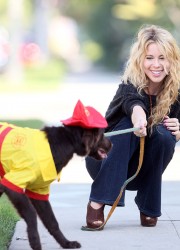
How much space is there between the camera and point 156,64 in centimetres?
693

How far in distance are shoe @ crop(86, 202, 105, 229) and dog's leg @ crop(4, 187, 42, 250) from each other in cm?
109

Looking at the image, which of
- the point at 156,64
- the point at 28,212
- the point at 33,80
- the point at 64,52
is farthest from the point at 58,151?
the point at 64,52

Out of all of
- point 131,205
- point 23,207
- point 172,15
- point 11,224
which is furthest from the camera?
point 172,15

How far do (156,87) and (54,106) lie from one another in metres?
13.5

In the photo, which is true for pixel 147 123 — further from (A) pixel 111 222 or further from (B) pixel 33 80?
(B) pixel 33 80

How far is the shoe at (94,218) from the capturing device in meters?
6.89

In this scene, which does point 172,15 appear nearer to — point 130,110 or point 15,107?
point 15,107

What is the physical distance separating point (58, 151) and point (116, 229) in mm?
1363

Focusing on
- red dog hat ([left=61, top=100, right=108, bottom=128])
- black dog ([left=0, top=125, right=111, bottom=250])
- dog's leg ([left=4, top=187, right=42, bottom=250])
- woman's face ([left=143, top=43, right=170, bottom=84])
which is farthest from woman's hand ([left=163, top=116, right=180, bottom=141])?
dog's leg ([left=4, top=187, right=42, bottom=250])

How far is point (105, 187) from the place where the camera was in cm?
688

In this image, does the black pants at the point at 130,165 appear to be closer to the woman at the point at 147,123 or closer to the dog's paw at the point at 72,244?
the woman at the point at 147,123

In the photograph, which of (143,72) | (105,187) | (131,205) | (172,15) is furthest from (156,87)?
(172,15)

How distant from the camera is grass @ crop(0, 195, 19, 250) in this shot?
625 cm

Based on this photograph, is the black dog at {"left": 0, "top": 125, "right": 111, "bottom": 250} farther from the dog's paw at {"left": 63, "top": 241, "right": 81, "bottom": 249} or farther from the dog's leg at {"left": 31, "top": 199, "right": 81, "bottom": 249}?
the dog's paw at {"left": 63, "top": 241, "right": 81, "bottom": 249}
